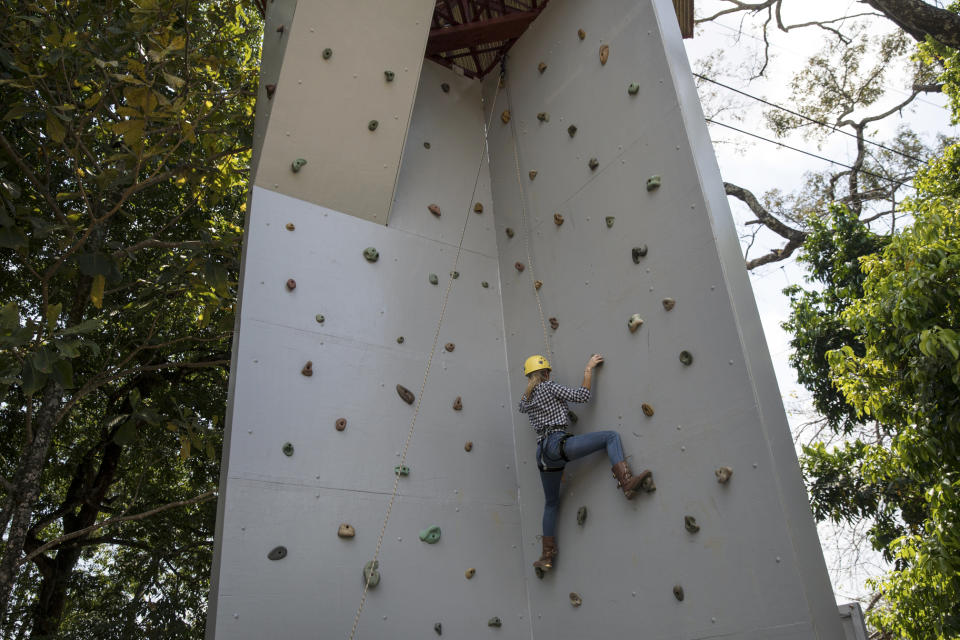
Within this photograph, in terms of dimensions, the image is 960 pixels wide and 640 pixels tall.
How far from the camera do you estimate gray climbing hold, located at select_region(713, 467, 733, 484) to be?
2.91 meters

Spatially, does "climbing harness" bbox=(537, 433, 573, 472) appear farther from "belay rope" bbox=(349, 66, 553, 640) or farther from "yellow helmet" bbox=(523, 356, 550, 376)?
"belay rope" bbox=(349, 66, 553, 640)

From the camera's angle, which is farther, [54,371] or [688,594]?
[688,594]

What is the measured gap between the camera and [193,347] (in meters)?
6.42

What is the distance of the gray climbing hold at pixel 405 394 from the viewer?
398 cm

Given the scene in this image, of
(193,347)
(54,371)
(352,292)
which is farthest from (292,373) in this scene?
(193,347)

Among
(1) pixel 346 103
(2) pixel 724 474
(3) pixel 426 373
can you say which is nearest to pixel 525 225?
(3) pixel 426 373

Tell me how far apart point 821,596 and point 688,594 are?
572mm

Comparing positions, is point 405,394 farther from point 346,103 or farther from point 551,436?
point 346,103

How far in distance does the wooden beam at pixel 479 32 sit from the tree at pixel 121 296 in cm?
152

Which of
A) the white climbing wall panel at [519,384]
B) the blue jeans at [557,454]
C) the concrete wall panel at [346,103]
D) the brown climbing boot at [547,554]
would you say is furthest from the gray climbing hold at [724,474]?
the concrete wall panel at [346,103]

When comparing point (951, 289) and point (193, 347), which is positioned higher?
point (193, 347)

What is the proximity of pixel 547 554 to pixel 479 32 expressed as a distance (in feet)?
12.1

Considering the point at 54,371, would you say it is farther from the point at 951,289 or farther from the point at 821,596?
the point at 951,289

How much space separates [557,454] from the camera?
3625 mm
